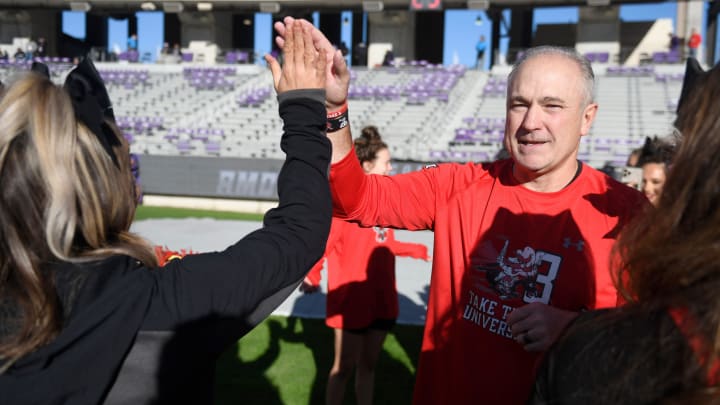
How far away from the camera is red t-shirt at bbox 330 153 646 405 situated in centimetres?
187

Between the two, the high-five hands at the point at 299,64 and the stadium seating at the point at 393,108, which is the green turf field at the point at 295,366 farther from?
the stadium seating at the point at 393,108

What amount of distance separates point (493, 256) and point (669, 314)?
1063mm

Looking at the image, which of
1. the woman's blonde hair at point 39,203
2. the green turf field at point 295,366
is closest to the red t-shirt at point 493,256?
the woman's blonde hair at point 39,203

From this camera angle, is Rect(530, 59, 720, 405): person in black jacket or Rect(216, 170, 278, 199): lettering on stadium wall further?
Rect(216, 170, 278, 199): lettering on stadium wall

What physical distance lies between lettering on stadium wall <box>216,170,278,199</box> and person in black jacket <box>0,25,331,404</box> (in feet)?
49.5

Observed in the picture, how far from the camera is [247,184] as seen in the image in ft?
54.5

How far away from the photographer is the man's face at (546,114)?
73.4 inches

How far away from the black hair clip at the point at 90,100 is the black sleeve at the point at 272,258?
334 mm

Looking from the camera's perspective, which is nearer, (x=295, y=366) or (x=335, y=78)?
(x=335, y=78)

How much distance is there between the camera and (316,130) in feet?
4.67

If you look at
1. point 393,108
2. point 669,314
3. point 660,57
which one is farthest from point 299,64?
point 660,57

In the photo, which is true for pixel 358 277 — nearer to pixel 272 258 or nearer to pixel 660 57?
pixel 272 258

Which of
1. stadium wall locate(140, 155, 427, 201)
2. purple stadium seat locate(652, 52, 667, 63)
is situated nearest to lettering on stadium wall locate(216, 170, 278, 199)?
stadium wall locate(140, 155, 427, 201)

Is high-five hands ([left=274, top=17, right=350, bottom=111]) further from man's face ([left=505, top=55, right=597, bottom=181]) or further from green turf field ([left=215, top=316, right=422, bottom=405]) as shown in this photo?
green turf field ([left=215, top=316, right=422, bottom=405])
